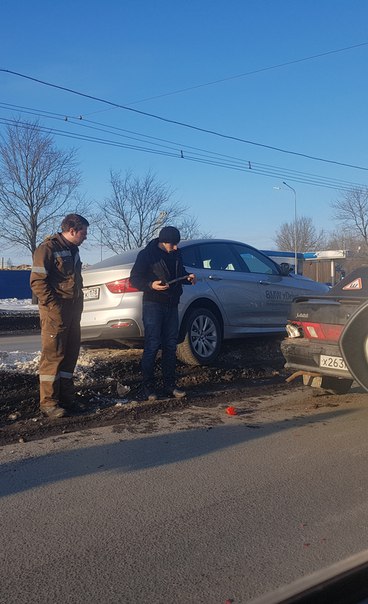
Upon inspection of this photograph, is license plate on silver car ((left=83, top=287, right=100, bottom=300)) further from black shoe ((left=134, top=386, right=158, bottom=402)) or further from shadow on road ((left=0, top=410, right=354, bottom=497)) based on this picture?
shadow on road ((left=0, top=410, right=354, bottom=497))

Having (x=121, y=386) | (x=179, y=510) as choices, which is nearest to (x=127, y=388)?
(x=121, y=386)

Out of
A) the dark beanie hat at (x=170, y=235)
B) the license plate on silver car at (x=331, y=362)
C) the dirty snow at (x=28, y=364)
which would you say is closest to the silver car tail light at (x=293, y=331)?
the license plate on silver car at (x=331, y=362)

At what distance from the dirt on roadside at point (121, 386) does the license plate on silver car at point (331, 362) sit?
3.97 feet

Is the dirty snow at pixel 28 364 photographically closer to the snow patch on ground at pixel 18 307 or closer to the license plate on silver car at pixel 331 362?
the license plate on silver car at pixel 331 362

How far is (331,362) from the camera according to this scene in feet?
18.9

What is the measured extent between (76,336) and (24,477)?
2.06 meters

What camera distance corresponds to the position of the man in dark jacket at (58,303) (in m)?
5.77

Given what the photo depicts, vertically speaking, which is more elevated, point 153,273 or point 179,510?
point 153,273

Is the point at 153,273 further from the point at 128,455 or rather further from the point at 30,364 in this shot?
the point at 128,455

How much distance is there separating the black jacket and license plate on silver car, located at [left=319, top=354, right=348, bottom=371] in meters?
1.79

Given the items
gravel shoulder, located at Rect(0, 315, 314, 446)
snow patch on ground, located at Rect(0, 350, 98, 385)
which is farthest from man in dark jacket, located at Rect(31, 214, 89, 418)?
snow patch on ground, located at Rect(0, 350, 98, 385)

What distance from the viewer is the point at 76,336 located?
19.9 feet

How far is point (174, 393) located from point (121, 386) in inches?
26.1

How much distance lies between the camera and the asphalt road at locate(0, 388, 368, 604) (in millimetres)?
2863
